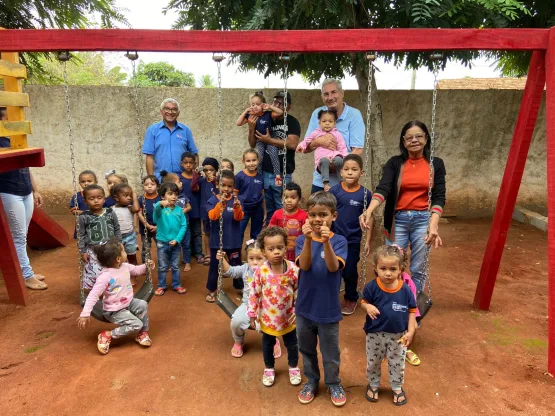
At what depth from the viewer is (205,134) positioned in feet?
24.1

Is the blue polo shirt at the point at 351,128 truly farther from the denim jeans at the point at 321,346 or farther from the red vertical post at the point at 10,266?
the red vertical post at the point at 10,266

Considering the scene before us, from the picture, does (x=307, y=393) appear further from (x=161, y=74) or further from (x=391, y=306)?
(x=161, y=74)

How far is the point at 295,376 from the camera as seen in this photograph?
3.09 metres

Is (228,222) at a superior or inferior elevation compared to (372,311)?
superior

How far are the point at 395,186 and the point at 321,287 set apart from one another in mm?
1373

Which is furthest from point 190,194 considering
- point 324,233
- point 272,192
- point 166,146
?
point 324,233

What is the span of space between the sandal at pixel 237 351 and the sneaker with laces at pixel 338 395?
2.82 ft

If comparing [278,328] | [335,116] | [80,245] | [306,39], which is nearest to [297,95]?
[335,116]

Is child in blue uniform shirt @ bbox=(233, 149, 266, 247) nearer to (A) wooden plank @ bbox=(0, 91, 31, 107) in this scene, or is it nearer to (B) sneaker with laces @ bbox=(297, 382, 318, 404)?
(B) sneaker with laces @ bbox=(297, 382, 318, 404)

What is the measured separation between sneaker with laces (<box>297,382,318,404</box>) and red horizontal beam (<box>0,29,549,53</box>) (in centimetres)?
247

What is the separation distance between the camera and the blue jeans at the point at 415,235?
3.62m

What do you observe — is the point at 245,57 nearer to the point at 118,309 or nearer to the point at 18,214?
the point at 18,214

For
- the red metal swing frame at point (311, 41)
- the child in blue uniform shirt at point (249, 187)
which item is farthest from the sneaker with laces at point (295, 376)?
the red metal swing frame at point (311, 41)

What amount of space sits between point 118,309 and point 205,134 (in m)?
4.36
